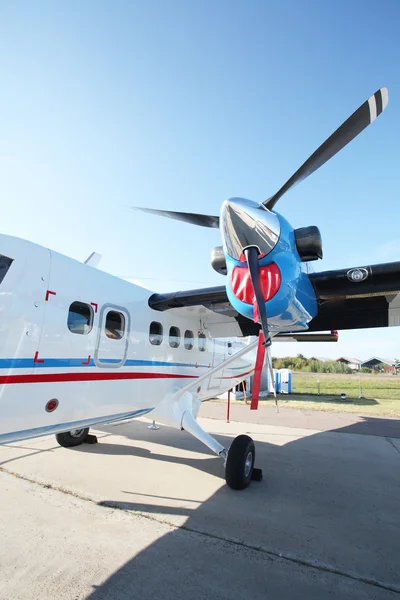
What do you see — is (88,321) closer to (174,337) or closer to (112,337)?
(112,337)

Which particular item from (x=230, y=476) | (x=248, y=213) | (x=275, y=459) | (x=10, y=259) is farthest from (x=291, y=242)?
(x=275, y=459)

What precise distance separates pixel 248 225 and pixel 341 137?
1413 mm

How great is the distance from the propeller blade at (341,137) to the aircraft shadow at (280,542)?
12.1 ft

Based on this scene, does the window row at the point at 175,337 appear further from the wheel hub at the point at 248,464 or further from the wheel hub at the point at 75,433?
the wheel hub at the point at 75,433

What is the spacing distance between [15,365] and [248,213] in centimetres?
281

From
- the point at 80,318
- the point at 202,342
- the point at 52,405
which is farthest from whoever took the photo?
the point at 202,342

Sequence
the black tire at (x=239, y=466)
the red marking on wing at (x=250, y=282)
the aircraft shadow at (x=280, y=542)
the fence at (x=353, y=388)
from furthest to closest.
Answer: the fence at (x=353, y=388)
the black tire at (x=239, y=466)
the red marking on wing at (x=250, y=282)
the aircraft shadow at (x=280, y=542)

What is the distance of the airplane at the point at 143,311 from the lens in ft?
10.6

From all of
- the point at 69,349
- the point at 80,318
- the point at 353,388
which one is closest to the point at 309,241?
the point at 80,318

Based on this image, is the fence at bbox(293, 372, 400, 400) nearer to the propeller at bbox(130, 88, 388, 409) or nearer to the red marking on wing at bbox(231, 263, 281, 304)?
the red marking on wing at bbox(231, 263, 281, 304)

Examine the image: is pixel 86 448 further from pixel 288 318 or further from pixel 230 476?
pixel 288 318

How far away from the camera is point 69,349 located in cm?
374

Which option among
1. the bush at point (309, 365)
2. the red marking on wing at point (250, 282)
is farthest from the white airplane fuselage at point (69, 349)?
the bush at point (309, 365)

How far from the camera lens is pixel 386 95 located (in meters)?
3.20
